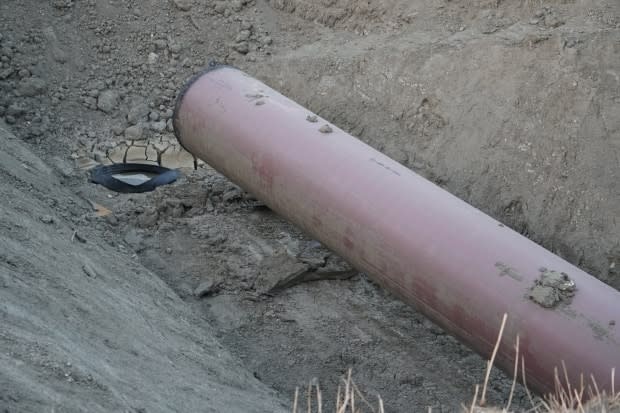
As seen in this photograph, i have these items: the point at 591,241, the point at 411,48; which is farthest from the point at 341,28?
Answer: the point at 591,241

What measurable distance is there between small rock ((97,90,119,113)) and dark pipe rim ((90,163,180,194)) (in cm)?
88

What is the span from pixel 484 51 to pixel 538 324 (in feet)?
11.6

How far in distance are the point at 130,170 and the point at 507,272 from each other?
4.37 metres

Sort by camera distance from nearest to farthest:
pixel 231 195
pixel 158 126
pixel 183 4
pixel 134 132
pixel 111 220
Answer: pixel 111 220 < pixel 231 195 < pixel 134 132 < pixel 158 126 < pixel 183 4

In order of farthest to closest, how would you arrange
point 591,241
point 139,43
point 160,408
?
point 139,43
point 591,241
point 160,408

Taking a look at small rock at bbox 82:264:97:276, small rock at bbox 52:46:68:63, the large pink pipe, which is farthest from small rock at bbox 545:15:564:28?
small rock at bbox 52:46:68:63

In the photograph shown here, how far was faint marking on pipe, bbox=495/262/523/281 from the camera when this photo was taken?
15.8ft

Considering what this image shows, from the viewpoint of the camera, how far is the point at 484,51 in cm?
755

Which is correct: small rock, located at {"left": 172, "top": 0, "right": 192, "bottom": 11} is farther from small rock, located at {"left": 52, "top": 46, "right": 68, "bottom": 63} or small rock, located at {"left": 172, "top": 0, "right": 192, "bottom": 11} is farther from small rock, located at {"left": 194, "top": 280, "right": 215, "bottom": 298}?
small rock, located at {"left": 194, "top": 280, "right": 215, "bottom": 298}

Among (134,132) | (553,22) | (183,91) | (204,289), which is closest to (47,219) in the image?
(204,289)

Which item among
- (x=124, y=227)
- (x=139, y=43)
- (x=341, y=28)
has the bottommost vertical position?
(x=124, y=227)

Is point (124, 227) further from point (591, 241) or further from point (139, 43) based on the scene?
point (591, 241)

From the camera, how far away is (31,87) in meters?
8.65

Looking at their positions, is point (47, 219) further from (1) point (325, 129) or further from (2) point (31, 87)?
(2) point (31, 87)
